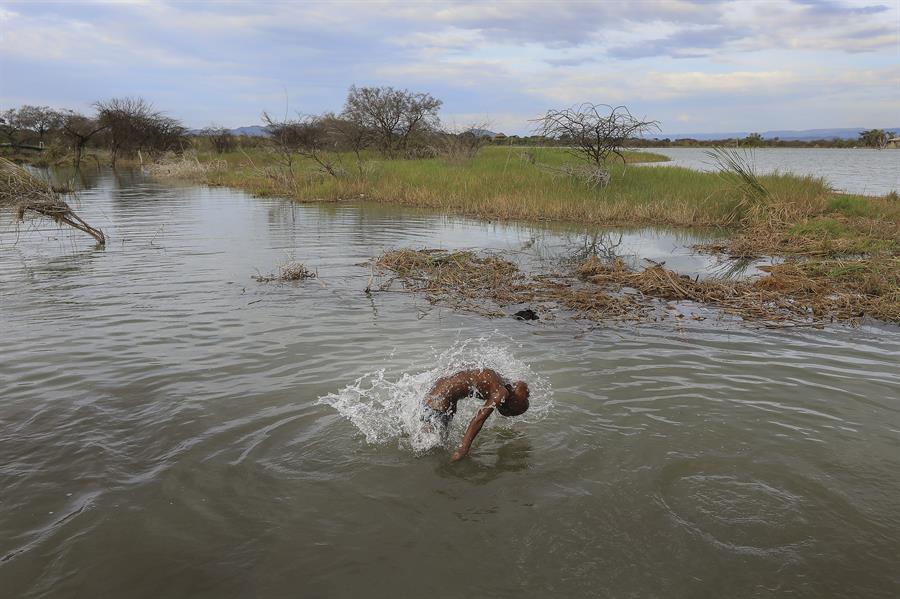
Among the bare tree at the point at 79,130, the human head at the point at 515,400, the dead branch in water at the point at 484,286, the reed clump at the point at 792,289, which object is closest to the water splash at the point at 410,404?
the human head at the point at 515,400

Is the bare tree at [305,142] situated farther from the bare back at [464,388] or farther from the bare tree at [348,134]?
the bare back at [464,388]

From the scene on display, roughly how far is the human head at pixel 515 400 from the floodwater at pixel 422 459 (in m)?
0.43

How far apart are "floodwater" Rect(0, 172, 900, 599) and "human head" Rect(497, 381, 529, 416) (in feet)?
1.40

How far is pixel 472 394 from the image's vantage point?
4.66 meters

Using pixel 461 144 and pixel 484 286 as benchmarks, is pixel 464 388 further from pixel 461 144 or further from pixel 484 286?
pixel 461 144

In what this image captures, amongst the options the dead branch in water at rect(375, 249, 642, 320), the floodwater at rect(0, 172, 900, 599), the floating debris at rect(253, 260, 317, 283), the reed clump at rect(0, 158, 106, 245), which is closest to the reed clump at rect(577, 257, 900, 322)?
the floodwater at rect(0, 172, 900, 599)

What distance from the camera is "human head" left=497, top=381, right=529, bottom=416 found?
4.41 m

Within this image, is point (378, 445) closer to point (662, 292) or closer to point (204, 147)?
point (662, 292)

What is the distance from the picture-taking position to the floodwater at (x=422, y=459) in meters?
3.35

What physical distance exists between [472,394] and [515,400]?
412 millimetres

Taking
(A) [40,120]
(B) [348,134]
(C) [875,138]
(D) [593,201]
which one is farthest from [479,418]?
(C) [875,138]

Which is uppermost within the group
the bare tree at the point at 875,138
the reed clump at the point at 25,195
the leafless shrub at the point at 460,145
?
the bare tree at the point at 875,138

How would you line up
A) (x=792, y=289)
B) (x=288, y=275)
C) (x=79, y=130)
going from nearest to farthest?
1. (x=792, y=289)
2. (x=288, y=275)
3. (x=79, y=130)

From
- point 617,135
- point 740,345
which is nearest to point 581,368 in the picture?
point 740,345
